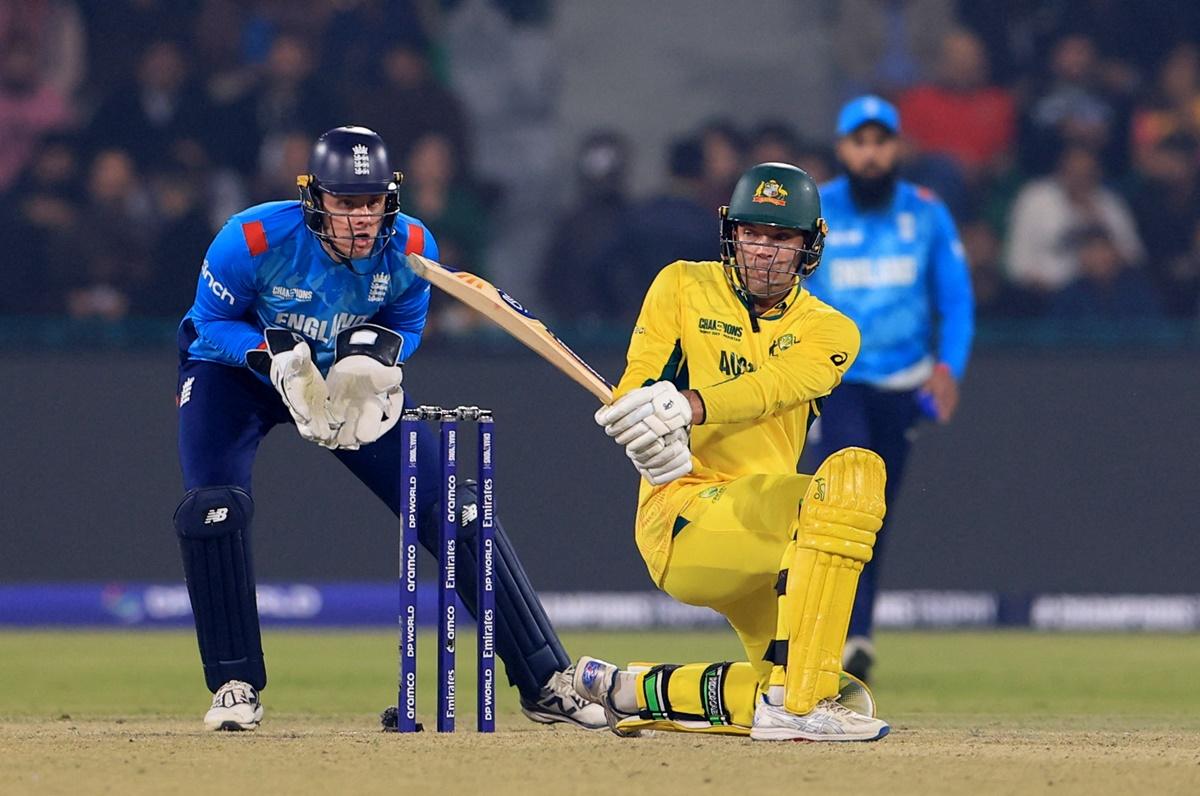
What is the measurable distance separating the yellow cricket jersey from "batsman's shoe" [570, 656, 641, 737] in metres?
0.30

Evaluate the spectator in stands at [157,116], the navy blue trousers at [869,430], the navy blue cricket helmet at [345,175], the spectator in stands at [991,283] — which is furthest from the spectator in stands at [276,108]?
the navy blue cricket helmet at [345,175]

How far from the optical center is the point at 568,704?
5.95m

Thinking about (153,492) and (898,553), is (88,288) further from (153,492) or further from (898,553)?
(898,553)

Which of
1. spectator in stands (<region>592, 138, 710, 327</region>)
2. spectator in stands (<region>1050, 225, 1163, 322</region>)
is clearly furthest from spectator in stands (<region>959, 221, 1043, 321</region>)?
spectator in stands (<region>592, 138, 710, 327</region>)

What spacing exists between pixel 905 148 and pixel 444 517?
6.09 m

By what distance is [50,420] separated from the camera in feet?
33.7

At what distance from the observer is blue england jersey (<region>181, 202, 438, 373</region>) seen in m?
5.88

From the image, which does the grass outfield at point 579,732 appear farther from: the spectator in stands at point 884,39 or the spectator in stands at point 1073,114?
the spectator in stands at point 884,39

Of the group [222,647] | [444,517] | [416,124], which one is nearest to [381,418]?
[444,517]

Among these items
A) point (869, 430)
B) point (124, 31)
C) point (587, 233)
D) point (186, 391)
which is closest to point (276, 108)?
point (124, 31)

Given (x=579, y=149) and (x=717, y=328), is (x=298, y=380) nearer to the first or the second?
(x=717, y=328)

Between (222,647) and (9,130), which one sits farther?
(9,130)

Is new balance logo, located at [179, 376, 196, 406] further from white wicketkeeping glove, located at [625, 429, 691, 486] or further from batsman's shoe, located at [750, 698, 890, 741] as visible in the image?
batsman's shoe, located at [750, 698, 890, 741]

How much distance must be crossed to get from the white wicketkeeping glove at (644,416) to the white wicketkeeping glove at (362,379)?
721 millimetres
